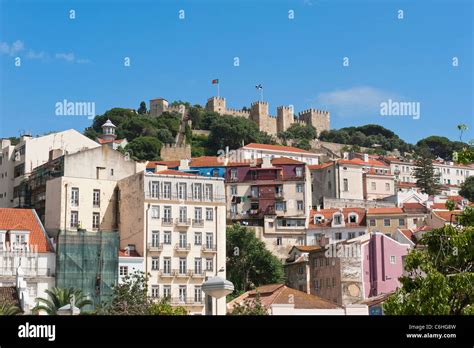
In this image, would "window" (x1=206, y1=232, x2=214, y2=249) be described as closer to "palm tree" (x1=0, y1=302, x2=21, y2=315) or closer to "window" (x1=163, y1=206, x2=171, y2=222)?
"window" (x1=163, y1=206, x2=171, y2=222)

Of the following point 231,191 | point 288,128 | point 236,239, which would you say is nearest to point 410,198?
point 231,191

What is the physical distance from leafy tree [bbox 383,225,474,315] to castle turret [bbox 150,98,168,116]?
124 m

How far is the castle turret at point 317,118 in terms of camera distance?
156 meters

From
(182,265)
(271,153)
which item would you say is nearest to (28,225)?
(182,265)

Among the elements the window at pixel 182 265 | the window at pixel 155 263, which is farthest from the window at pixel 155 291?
the window at pixel 182 265

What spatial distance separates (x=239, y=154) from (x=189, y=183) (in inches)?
1551

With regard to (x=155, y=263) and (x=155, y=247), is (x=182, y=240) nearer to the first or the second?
(x=155, y=247)

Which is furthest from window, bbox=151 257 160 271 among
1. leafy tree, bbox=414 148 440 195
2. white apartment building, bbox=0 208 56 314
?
leafy tree, bbox=414 148 440 195

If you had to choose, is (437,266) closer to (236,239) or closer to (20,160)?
(236,239)

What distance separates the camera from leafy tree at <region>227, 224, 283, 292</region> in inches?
2477

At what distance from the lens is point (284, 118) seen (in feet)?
488

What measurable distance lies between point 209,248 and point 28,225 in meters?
12.7

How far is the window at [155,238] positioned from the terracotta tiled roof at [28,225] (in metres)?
7.09

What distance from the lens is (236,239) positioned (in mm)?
65562
